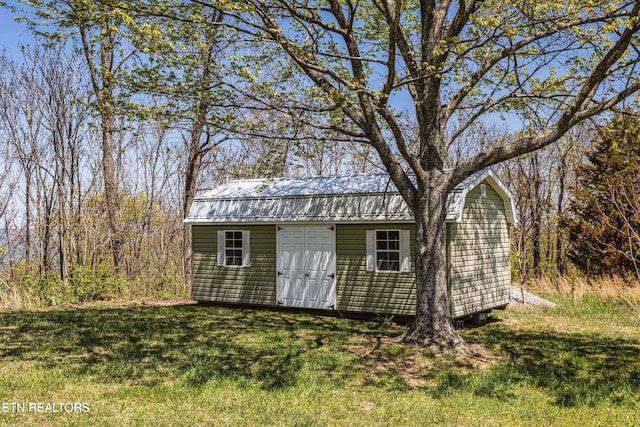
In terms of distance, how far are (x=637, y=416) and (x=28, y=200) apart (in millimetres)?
15732

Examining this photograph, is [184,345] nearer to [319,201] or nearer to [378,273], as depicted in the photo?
[378,273]

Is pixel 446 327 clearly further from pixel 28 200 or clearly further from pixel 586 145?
pixel 586 145

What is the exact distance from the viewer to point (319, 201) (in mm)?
12945

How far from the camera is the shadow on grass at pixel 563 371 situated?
6812 mm

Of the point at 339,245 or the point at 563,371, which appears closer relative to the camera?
the point at 563,371

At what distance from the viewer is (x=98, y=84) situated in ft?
54.1

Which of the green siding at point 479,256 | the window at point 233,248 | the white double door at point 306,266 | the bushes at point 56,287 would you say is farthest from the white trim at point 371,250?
the bushes at point 56,287

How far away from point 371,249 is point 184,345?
4.77m

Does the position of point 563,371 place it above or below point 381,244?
A: below

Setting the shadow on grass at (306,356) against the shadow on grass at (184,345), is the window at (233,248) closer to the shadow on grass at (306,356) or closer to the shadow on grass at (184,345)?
the shadow on grass at (184,345)

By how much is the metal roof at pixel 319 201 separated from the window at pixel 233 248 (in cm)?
41

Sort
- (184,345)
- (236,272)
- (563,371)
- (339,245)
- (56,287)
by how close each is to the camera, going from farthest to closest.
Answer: (56,287), (236,272), (339,245), (184,345), (563,371)

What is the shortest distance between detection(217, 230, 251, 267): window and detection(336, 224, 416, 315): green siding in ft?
8.52

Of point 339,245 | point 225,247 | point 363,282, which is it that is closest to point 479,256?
point 363,282
